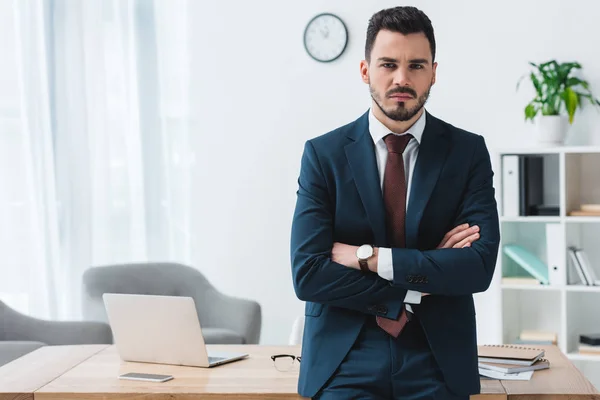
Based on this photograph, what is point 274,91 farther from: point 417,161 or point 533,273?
point 417,161

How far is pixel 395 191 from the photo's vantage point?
2148mm

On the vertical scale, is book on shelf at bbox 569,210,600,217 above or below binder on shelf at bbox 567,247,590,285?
above

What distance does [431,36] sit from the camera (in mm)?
2143

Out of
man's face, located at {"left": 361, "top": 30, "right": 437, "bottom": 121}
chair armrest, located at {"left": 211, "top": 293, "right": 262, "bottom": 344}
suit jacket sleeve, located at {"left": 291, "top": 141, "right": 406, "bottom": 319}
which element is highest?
man's face, located at {"left": 361, "top": 30, "right": 437, "bottom": 121}

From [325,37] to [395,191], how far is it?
3.15 metres

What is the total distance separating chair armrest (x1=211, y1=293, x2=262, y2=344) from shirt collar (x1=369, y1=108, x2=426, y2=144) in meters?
2.49

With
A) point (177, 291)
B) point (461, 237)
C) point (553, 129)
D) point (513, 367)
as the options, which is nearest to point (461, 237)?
point (461, 237)

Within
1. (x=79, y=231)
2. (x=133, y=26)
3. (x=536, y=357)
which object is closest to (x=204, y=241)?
(x=79, y=231)

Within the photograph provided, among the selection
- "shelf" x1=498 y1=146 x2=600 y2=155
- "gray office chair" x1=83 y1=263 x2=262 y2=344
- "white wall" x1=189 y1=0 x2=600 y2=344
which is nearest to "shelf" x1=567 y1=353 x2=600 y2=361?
"white wall" x1=189 y1=0 x2=600 y2=344

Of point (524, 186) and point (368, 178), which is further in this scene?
point (524, 186)

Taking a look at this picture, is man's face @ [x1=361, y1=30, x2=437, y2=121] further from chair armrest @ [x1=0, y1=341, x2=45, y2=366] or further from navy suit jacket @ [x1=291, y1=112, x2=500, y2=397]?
chair armrest @ [x1=0, y1=341, x2=45, y2=366]

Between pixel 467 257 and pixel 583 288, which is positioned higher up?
pixel 467 257

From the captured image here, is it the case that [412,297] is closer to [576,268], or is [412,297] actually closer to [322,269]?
[322,269]

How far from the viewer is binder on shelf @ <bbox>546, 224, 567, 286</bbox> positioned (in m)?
4.45
